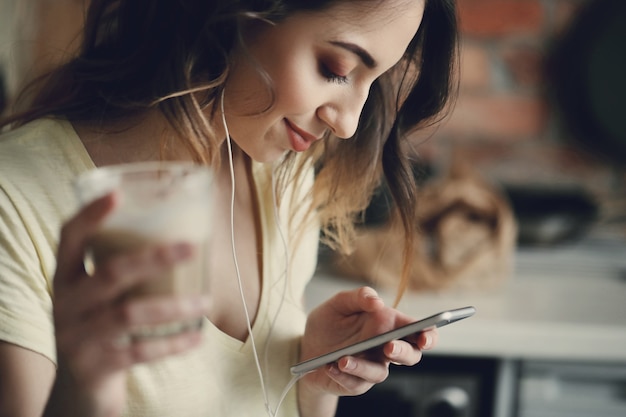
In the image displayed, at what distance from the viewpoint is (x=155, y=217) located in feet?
1.62

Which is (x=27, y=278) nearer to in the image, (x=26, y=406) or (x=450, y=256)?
(x=26, y=406)

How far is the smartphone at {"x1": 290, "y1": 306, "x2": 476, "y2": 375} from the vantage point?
30.8 inches

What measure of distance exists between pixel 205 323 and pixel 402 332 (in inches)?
10.3

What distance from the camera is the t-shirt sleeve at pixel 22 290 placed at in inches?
27.9

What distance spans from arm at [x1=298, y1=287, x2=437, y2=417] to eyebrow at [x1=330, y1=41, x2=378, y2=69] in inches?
11.1

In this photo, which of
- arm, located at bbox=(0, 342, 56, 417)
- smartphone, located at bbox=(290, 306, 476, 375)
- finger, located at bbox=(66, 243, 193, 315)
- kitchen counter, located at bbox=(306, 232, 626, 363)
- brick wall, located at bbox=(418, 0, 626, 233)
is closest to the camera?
finger, located at bbox=(66, 243, 193, 315)

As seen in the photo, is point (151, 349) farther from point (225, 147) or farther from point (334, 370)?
point (225, 147)

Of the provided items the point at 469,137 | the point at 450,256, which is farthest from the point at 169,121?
the point at 469,137

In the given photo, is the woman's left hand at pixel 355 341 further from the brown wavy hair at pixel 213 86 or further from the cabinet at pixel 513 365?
the cabinet at pixel 513 365

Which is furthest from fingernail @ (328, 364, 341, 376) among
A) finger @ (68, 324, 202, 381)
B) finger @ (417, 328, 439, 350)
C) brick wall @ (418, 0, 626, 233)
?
brick wall @ (418, 0, 626, 233)

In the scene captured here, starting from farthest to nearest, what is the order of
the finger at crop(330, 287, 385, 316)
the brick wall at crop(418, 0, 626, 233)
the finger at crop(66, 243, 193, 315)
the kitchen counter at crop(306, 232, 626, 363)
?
the brick wall at crop(418, 0, 626, 233)
the kitchen counter at crop(306, 232, 626, 363)
the finger at crop(330, 287, 385, 316)
the finger at crop(66, 243, 193, 315)

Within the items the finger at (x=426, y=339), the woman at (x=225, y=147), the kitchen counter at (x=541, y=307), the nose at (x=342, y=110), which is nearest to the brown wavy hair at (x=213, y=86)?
the woman at (x=225, y=147)

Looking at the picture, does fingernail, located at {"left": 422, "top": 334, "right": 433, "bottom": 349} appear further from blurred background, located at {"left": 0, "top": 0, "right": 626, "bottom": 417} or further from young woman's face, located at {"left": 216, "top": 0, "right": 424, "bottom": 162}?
blurred background, located at {"left": 0, "top": 0, "right": 626, "bottom": 417}

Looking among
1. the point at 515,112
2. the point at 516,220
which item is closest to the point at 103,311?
the point at 516,220
